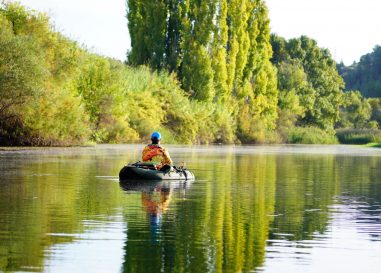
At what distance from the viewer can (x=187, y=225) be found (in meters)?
15.0

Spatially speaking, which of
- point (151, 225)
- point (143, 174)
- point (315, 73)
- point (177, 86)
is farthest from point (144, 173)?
point (315, 73)

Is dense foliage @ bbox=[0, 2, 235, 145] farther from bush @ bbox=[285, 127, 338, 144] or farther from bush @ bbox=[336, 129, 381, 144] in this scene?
bush @ bbox=[336, 129, 381, 144]

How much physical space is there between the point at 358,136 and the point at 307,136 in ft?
21.1

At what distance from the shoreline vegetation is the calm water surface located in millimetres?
21532

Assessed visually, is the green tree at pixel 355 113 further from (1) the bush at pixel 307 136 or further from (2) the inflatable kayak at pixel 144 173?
(2) the inflatable kayak at pixel 144 173

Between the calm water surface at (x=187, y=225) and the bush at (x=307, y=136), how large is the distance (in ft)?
228

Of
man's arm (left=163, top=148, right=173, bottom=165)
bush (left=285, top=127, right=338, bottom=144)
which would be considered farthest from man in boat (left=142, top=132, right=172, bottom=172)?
bush (left=285, top=127, right=338, bottom=144)

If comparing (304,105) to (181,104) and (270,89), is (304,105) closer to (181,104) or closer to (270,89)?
(270,89)

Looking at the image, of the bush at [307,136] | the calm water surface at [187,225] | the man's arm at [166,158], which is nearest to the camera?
the calm water surface at [187,225]

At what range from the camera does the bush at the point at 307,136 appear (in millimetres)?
97369

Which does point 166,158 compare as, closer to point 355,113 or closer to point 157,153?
point 157,153

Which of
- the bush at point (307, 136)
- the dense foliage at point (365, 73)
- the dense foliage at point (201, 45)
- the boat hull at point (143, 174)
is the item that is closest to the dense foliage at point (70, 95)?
the dense foliage at point (201, 45)

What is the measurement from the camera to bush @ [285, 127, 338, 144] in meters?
97.4

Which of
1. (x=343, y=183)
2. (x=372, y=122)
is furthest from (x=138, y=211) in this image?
(x=372, y=122)
